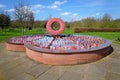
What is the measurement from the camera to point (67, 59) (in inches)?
244

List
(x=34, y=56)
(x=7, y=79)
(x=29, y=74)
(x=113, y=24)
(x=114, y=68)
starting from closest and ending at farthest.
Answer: (x=7, y=79), (x=29, y=74), (x=114, y=68), (x=34, y=56), (x=113, y=24)

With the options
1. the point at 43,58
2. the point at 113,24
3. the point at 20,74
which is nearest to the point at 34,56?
the point at 43,58

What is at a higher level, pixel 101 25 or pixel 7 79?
pixel 101 25

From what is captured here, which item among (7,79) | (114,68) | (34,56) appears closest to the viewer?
(7,79)

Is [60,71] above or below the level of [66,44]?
below

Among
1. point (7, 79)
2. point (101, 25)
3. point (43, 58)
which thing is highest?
point (101, 25)

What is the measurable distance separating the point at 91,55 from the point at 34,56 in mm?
2701

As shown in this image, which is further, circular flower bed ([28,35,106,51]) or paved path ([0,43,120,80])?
circular flower bed ([28,35,106,51])

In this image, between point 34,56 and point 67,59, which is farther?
point 34,56

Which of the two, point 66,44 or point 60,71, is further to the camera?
point 66,44

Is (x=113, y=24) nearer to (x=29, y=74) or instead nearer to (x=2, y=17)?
(x=2, y=17)

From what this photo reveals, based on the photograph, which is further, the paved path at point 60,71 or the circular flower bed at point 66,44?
the circular flower bed at point 66,44

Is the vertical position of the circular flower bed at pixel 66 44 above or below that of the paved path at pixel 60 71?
above

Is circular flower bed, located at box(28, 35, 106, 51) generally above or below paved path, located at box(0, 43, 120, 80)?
above
